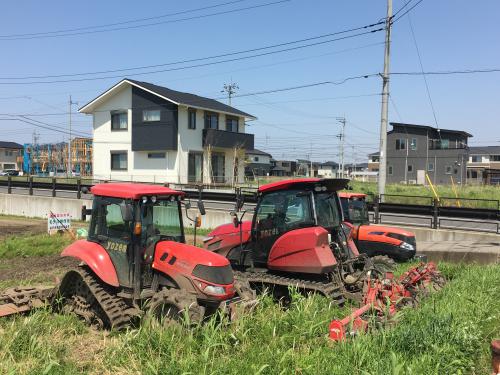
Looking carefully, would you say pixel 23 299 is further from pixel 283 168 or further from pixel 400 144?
pixel 283 168

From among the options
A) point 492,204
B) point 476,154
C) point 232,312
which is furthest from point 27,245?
point 476,154

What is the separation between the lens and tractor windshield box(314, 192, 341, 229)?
302 inches

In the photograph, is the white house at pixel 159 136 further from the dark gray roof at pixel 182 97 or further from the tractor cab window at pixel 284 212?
the tractor cab window at pixel 284 212

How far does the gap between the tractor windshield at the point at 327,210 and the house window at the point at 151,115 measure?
29.3 m

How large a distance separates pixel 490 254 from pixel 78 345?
10436 millimetres

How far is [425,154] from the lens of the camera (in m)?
58.7

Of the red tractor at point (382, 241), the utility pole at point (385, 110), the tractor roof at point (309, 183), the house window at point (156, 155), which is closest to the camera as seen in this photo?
the tractor roof at point (309, 183)

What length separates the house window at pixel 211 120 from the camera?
38125 mm

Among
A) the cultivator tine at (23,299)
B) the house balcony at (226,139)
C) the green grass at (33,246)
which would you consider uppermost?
the house balcony at (226,139)

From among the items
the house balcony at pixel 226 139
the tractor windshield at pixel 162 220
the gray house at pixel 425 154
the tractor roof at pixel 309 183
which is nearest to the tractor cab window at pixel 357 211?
the tractor roof at pixel 309 183

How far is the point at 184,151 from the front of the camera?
35.7 meters

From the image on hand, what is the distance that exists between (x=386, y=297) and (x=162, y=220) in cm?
343

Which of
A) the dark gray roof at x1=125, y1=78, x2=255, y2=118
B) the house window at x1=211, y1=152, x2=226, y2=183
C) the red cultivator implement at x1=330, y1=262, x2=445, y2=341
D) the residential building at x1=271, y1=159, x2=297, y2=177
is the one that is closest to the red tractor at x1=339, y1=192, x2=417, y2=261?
the red cultivator implement at x1=330, y1=262, x2=445, y2=341

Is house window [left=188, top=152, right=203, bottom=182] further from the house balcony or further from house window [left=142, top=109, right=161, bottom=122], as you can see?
house window [left=142, top=109, right=161, bottom=122]
